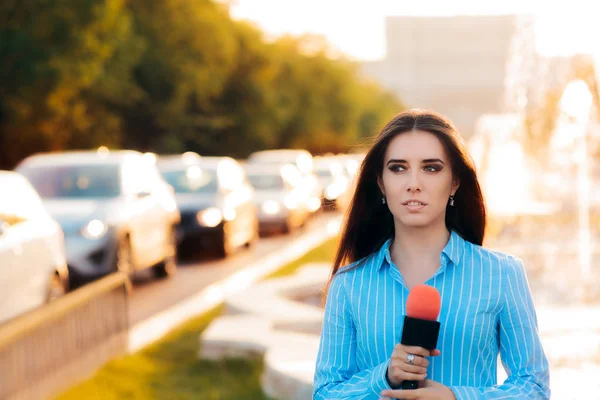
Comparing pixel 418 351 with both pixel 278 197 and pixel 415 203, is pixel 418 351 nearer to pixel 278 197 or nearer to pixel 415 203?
pixel 415 203

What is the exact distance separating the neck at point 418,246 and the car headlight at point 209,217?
1520 cm

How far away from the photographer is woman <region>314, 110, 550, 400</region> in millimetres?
2775

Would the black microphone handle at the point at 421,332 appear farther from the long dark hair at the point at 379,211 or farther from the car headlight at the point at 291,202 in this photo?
the car headlight at the point at 291,202

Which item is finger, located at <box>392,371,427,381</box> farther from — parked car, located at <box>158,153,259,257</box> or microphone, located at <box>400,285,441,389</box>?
parked car, located at <box>158,153,259,257</box>

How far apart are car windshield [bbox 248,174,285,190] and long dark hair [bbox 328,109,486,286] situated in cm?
2232

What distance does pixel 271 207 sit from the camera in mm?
24750

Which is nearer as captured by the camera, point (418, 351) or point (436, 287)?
point (418, 351)

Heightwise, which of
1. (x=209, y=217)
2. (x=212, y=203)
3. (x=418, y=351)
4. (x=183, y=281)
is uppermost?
(x=418, y=351)

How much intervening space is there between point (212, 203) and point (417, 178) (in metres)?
15.5

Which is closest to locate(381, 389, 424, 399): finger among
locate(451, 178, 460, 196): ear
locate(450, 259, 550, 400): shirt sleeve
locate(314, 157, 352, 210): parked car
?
locate(450, 259, 550, 400): shirt sleeve

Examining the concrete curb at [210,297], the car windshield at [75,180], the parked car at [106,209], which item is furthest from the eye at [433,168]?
the car windshield at [75,180]

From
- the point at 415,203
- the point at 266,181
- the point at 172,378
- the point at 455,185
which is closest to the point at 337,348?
the point at 415,203

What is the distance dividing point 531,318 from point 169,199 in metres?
13.1

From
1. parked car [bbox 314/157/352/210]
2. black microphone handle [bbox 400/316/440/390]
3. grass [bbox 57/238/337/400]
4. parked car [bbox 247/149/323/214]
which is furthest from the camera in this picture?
parked car [bbox 314/157/352/210]
